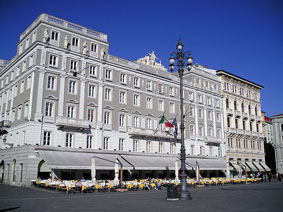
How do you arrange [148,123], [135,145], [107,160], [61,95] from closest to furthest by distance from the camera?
[107,160] < [61,95] < [135,145] < [148,123]

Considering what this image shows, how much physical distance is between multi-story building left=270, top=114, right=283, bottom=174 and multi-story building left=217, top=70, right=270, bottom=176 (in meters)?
10.4

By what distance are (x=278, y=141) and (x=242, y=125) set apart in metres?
19.2

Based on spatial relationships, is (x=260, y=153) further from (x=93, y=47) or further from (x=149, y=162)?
(x=93, y=47)

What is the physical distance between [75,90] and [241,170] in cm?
3772

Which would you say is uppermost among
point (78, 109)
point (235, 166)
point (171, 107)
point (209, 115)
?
point (171, 107)

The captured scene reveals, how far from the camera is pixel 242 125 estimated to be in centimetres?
6269

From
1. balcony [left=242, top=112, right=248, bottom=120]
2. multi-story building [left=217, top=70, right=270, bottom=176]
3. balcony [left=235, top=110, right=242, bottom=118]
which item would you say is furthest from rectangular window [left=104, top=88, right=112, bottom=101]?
balcony [left=242, top=112, right=248, bottom=120]

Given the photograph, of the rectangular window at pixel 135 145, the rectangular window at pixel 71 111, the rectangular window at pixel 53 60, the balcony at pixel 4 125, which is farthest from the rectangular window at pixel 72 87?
the rectangular window at pixel 135 145

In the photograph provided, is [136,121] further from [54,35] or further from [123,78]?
[54,35]

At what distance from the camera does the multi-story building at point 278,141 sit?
244ft

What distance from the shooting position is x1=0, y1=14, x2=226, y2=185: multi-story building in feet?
111

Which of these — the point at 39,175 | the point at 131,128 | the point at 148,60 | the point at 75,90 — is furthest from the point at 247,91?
the point at 39,175

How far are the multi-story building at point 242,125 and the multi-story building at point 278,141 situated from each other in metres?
10.4

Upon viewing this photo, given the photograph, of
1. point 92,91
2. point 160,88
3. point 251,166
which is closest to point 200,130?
point 160,88
